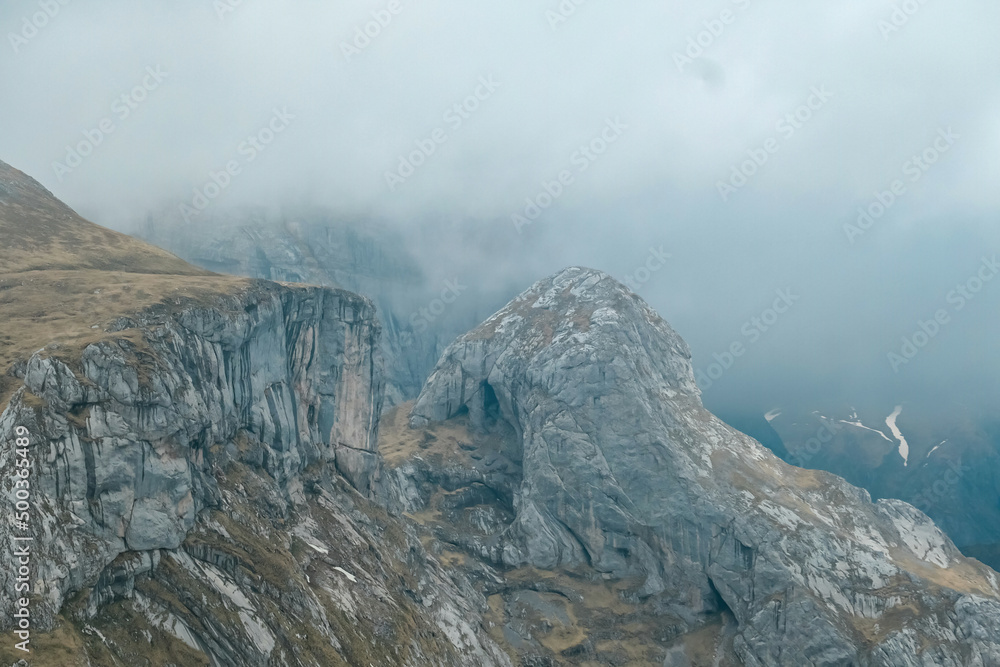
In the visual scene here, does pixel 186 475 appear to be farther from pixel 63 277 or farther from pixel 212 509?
pixel 63 277

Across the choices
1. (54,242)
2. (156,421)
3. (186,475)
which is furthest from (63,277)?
(186,475)

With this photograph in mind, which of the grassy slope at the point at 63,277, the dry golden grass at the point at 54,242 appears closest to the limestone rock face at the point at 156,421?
the grassy slope at the point at 63,277

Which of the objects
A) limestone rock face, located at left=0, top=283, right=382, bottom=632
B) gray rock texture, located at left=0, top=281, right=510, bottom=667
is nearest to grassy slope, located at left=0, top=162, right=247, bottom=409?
gray rock texture, located at left=0, top=281, right=510, bottom=667

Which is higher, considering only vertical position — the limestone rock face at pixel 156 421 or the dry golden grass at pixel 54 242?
the limestone rock face at pixel 156 421

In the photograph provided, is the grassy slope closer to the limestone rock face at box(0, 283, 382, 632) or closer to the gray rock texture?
the gray rock texture

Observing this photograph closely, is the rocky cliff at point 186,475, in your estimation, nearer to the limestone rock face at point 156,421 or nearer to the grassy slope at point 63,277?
the limestone rock face at point 156,421

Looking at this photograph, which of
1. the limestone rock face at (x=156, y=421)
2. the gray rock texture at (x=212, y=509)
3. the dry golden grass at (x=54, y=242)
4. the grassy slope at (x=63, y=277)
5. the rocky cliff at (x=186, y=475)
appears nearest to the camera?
the rocky cliff at (x=186, y=475)

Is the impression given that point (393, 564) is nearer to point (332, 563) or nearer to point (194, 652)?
point (332, 563)

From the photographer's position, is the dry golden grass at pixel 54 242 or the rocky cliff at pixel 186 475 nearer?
the rocky cliff at pixel 186 475
